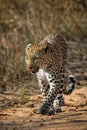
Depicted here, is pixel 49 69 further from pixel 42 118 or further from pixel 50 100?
pixel 42 118

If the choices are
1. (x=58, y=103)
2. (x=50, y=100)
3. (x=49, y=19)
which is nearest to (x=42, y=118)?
(x=50, y=100)

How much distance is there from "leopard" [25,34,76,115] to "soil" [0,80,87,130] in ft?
0.58

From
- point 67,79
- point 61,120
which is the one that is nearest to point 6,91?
point 67,79

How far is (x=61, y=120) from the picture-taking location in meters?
7.70

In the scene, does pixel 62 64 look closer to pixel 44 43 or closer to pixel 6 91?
pixel 44 43

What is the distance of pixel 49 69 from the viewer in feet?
26.9

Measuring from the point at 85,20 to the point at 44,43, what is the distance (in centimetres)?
644

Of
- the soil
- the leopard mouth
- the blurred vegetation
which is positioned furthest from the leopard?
the blurred vegetation

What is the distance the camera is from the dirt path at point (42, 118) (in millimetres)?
7379

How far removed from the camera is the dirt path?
7.38 meters

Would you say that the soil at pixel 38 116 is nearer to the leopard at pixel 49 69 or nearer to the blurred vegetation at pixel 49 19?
the leopard at pixel 49 69

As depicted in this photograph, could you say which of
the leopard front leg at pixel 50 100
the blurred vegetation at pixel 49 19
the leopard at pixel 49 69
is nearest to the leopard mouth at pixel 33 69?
the leopard at pixel 49 69

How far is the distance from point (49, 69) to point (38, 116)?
2.48 feet

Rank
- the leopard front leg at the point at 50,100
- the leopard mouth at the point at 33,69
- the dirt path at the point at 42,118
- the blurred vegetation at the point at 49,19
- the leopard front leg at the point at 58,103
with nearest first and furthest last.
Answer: the dirt path at the point at 42,118
the leopard mouth at the point at 33,69
the leopard front leg at the point at 50,100
the leopard front leg at the point at 58,103
the blurred vegetation at the point at 49,19
